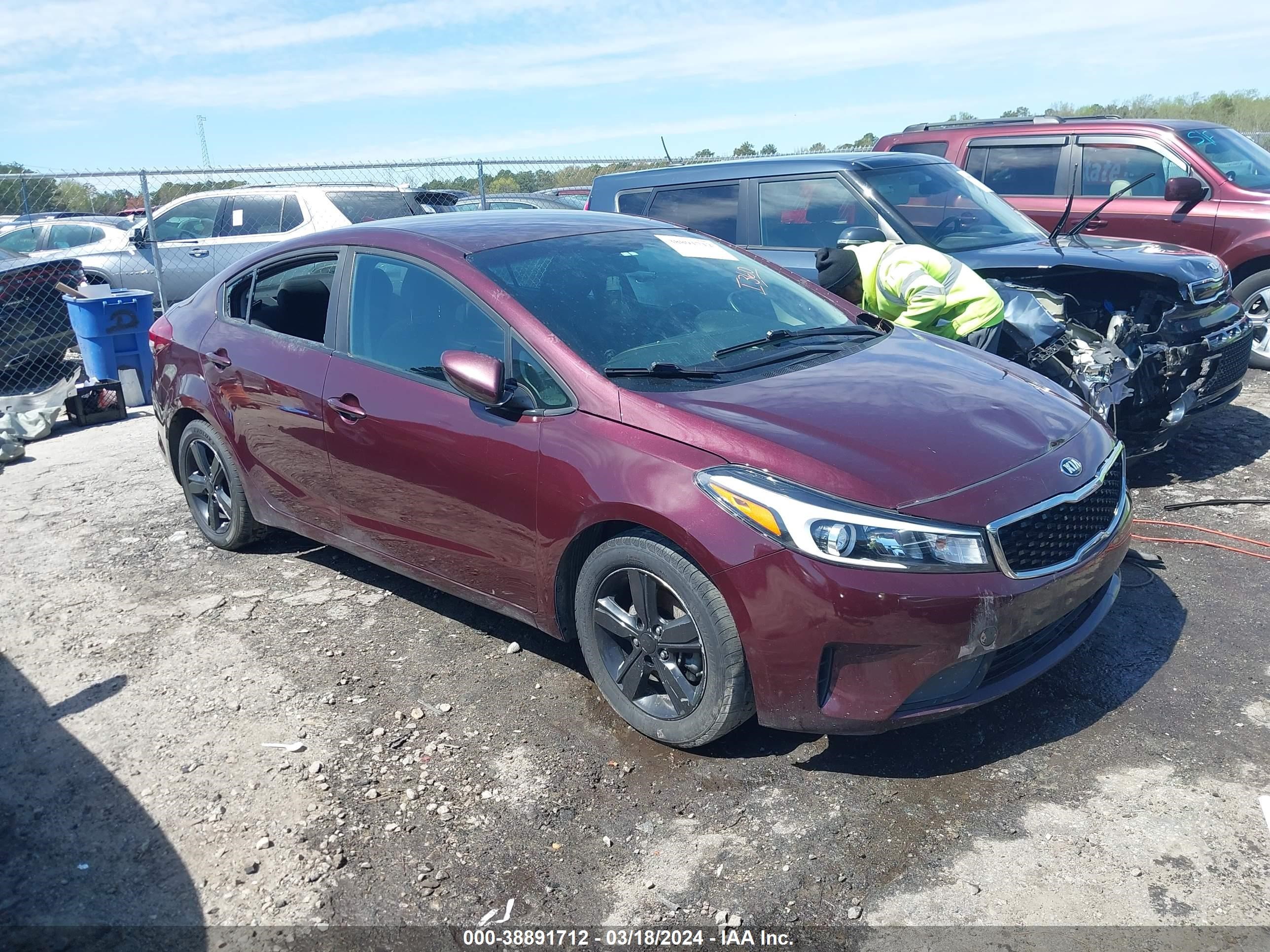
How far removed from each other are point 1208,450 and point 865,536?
15.3 ft

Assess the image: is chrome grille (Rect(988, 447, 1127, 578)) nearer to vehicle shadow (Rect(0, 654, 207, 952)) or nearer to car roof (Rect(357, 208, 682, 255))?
car roof (Rect(357, 208, 682, 255))

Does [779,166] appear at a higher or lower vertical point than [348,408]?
higher

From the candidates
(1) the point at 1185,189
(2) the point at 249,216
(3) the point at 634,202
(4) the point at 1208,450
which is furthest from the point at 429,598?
(2) the point at 249,216

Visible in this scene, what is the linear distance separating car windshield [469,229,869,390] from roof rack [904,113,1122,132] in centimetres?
537

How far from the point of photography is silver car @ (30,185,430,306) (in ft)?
39.3

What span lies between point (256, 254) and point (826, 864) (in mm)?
4011

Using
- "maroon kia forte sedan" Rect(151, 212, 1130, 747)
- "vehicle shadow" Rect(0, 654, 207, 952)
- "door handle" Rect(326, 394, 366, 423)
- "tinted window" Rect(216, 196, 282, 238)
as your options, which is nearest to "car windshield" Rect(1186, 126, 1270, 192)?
"maroon kia forte sedan" Rect(151, 212, 1130, 747)

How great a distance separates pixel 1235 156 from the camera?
842cm

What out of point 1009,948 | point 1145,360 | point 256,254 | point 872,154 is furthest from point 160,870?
point 872,154

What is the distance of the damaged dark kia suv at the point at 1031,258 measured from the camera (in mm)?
5555

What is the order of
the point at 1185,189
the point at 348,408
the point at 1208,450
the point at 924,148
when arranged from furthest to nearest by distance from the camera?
the point at 924,148, the point at 1185,189, the point at 1208,450, the point at 348,408

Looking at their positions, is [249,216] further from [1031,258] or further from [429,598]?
[1031,258]

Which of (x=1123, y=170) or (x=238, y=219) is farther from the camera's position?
(x=238, y=219)

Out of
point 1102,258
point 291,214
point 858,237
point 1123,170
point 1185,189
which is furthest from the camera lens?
point 291,214
